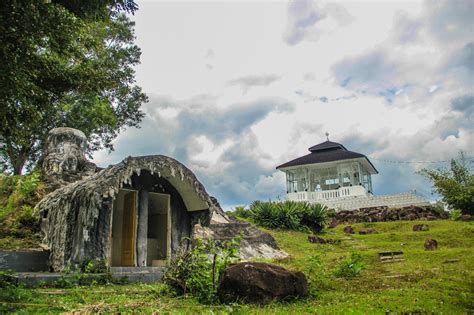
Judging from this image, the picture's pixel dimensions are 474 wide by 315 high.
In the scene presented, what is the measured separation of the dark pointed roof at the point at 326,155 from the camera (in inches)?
1366

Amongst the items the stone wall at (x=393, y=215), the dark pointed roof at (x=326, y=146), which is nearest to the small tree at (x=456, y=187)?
the stone wall at (x=393, y=215)

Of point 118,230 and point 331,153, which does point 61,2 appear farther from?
point 331,153

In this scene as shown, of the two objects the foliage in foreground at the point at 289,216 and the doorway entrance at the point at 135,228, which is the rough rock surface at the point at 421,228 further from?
the doorway entrance at the point at 135,228

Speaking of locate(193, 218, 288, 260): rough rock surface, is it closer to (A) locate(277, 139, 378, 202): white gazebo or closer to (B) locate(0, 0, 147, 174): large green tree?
(B) locate(0, 0, 147, 174): large green tree

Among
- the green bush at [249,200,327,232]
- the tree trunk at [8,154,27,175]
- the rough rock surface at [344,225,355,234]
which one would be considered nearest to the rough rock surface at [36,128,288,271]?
the green bush at [249,200,327,232]

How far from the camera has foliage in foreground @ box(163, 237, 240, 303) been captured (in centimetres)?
687

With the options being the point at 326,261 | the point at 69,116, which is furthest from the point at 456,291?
the point at 69,116

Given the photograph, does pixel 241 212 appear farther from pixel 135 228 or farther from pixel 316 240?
pixel 135 228

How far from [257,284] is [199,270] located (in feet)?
3.96

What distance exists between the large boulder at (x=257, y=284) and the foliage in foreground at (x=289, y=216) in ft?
46.5

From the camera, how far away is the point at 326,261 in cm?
1173

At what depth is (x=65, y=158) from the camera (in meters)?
16.4

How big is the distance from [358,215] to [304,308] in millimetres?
19896

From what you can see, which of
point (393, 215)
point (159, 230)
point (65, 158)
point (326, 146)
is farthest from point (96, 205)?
point (326, 146)
